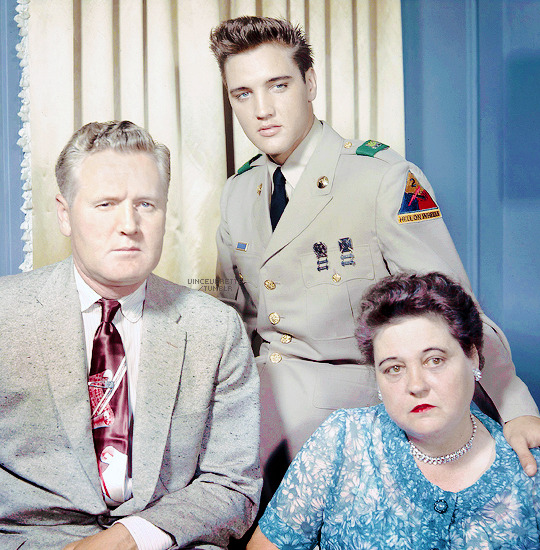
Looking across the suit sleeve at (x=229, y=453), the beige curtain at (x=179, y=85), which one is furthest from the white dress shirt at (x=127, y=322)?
the beige curtain at (x=179, y=85)

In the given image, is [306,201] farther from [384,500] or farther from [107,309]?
[384,500]

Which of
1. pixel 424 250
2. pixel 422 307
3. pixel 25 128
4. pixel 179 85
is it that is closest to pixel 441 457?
pixel 422 307

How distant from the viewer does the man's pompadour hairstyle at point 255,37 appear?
5.99ft

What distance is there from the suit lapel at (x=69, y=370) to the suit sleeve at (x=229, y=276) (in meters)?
0.76

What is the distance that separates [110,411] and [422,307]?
2.34ft

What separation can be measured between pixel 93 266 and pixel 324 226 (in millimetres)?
718

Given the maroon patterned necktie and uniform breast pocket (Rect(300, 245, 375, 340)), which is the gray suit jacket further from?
uniform breast pocket (Rect(300, 245, 375, 340))

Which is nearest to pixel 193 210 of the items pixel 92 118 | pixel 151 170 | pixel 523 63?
pixel 92 118

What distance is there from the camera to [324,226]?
1864 mm

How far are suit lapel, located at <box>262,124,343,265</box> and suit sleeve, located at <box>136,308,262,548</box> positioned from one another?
42cm

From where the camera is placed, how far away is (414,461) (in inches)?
55.4

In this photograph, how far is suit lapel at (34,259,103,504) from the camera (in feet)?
4.49

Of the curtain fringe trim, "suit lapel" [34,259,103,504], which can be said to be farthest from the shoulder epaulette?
"suit lapel" [34,259,103,504]

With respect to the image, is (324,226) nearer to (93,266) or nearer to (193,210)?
(193,210)
